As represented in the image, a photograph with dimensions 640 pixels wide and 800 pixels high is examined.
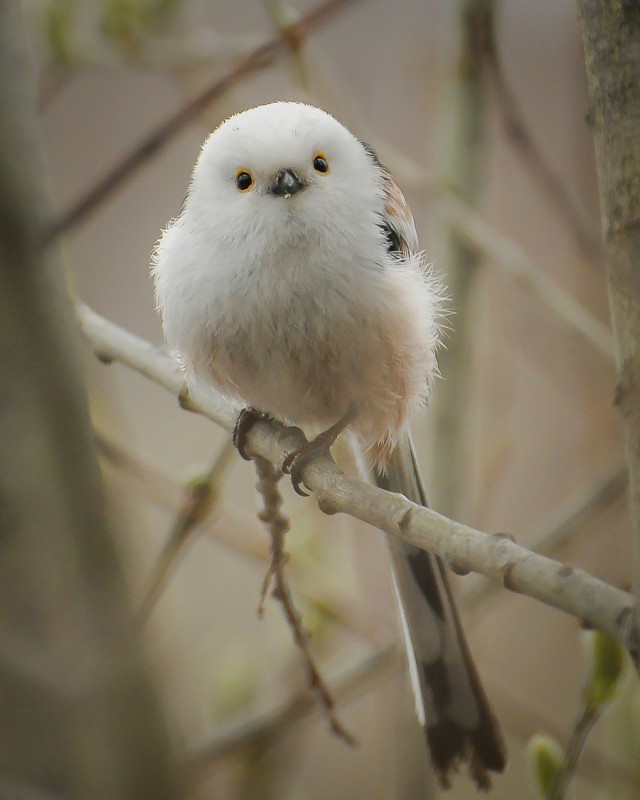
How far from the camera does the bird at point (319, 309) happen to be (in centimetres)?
133

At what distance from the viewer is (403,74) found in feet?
8.82

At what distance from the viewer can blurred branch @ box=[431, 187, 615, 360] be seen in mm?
1541

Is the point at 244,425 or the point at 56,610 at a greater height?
the point at 244,425

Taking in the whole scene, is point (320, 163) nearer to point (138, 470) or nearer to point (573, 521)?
point (138, 470)

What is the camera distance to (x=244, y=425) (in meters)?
1.54

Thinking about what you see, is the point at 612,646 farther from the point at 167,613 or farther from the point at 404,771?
the point at 167,613

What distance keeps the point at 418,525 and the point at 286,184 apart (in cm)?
65

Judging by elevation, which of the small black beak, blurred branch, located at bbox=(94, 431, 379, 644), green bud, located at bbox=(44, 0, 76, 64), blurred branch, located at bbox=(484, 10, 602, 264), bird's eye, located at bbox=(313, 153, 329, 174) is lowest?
blurred branch, located at bbox=(94, 431, 379, 644)

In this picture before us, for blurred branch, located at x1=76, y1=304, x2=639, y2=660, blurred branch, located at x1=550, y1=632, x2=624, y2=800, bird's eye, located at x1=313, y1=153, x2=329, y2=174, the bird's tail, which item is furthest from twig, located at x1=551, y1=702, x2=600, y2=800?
bird's eye, located at x1=313, y1=153, x2=329, y2=174

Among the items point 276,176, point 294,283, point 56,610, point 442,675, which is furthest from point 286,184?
point 56,610

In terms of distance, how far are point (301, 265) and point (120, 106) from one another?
5.72 ft

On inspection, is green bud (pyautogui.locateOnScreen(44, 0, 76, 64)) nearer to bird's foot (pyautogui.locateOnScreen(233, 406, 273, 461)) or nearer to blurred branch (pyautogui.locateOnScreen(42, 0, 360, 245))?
bird's foot (pyautogui.locateOnScreen(233, 406, 273, 461))

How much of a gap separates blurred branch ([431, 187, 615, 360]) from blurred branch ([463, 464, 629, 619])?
23 cm

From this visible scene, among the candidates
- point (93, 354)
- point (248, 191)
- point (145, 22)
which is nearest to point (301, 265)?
point (248, 191)
